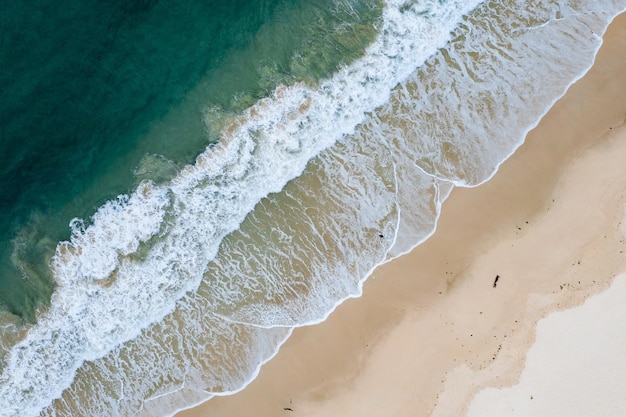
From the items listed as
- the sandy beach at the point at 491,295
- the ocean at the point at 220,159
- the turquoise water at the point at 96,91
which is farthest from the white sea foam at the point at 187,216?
the sandy beach at the point at 491,295

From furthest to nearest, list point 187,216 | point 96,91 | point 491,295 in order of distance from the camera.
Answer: point 96,91 < point 187,216 < point 491,295

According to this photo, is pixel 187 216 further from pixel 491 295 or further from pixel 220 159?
pixel 491 295

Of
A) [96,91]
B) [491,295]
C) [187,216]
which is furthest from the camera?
[96,91]

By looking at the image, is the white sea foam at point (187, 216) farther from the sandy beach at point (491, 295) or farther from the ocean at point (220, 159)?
the sandy beach at point (491, 295)

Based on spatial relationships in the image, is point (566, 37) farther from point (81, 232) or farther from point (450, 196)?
point (81, 232)

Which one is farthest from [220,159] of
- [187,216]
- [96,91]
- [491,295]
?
[491,295]

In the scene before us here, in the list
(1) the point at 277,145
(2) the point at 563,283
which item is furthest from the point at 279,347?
(2) the point at 563,283
